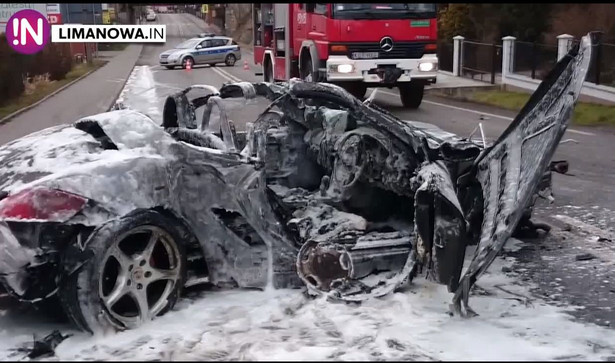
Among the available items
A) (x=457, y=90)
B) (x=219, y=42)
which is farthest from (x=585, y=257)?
(x=219, y=42)

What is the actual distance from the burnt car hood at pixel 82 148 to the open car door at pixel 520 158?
6.49 feet

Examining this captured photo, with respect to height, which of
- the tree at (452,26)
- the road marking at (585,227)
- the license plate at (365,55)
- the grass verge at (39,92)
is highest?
the tree at (452,26)

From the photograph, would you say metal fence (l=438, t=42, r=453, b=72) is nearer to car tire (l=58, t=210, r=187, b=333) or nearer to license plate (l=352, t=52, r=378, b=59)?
license plate (l=352, t=52, r=378, b=59)

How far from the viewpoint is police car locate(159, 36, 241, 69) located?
3391 centimetres

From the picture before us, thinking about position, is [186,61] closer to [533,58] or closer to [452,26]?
[452,26]

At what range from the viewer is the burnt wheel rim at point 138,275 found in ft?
13.0

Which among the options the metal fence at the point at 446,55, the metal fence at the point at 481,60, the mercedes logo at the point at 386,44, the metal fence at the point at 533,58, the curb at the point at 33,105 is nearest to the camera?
the mercedes logo at the point at 386,44

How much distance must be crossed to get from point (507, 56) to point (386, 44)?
8423 mm

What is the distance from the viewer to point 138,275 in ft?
13.4

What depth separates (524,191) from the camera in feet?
13.7

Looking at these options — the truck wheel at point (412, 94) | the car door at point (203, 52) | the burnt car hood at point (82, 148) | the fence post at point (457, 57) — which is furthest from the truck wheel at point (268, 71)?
the car door at point (203, 52)

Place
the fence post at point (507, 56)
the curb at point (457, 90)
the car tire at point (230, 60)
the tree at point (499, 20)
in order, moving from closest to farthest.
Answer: the tree at point (499, 20) < the curb at point (457, 90) < the fence post at point (507, 56) < the car tire at point (230, 60)

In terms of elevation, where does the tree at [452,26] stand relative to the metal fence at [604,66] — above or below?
above

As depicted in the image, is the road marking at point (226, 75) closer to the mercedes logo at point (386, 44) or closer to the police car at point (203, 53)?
the police car at point (203, 53)
